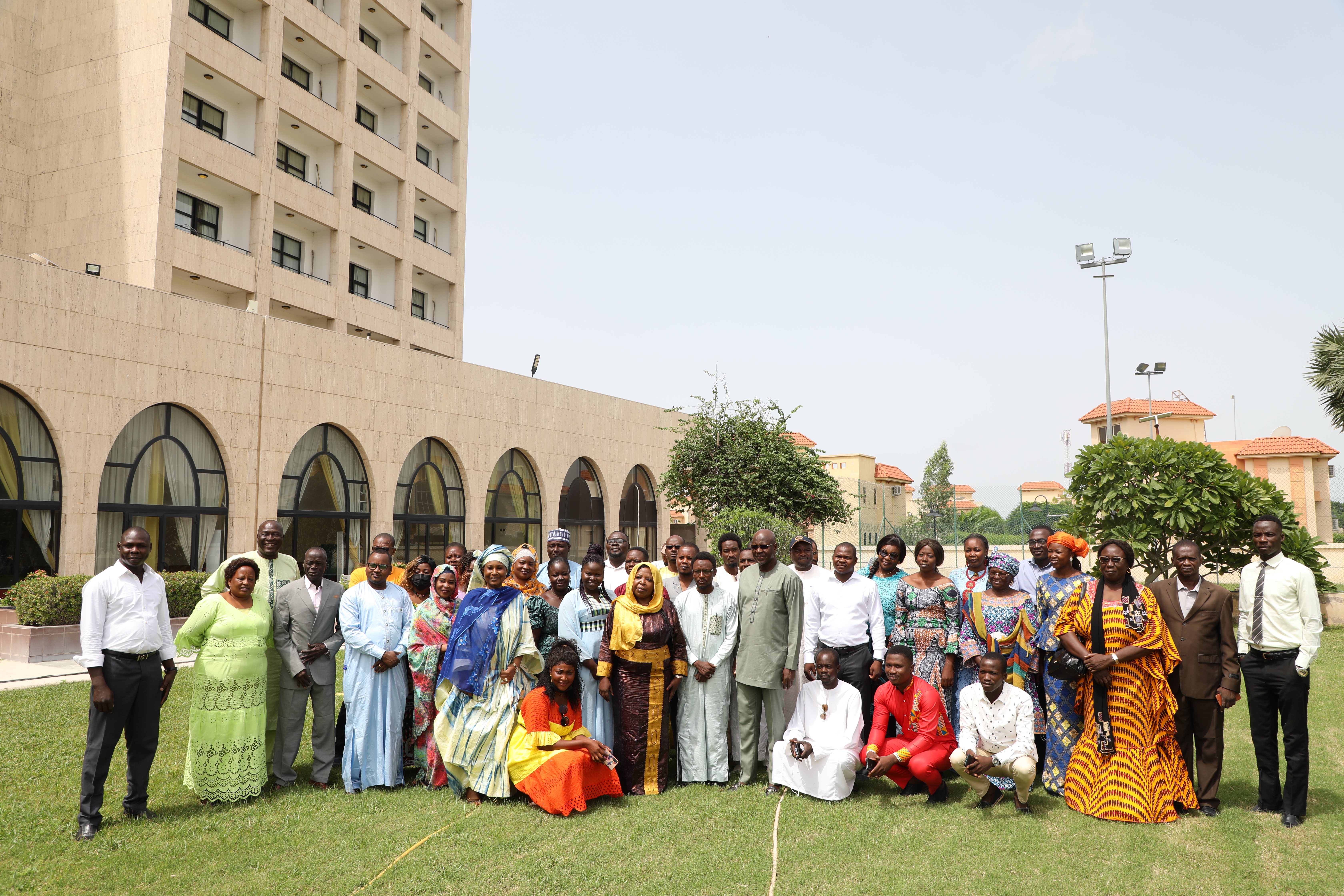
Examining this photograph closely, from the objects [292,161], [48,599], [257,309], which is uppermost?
[292,161]

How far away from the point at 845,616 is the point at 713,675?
3.75ft

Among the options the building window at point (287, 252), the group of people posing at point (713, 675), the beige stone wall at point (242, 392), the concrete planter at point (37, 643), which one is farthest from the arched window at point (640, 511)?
the group of people posing at point (713, 675)

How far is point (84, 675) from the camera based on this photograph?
36.6 ft

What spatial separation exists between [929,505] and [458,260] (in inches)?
1207

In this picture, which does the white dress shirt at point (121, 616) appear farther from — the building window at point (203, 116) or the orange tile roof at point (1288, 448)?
the orange tile roof at point (1288, 448)

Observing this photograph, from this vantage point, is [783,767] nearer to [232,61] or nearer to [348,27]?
[232,61]

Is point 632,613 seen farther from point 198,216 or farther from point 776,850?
point 198,216

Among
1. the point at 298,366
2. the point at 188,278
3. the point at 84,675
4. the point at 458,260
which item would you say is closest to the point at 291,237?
the point at 188,278

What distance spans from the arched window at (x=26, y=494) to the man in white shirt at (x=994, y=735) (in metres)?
13.7

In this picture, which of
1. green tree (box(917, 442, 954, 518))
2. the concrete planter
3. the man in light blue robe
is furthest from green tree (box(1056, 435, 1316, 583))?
green tree (box(917, 442, 954, 518))

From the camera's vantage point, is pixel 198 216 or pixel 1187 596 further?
pixel 198 216

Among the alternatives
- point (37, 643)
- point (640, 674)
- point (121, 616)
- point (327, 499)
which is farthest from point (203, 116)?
point (640, 674)

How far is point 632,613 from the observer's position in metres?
6.72

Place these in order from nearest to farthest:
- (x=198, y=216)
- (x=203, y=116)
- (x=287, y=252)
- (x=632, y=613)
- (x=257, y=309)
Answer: (x=632, y=613), (x=198, y=216), (x=203, y=116), (x=257, y=309), (x=287, y=252)
